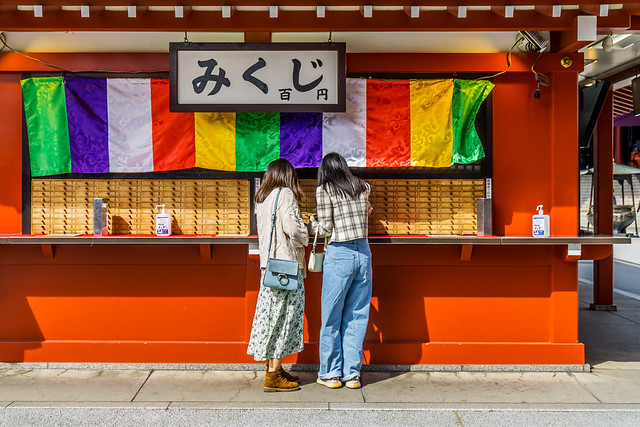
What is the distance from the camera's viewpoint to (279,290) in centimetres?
471

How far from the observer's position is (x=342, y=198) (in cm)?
478

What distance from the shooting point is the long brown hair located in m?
4.80

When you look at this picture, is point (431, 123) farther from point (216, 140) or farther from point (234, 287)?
point (234, 287)

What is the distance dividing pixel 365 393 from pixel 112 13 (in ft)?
14.0

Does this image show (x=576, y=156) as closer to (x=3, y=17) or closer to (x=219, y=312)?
(x=219, y=312)

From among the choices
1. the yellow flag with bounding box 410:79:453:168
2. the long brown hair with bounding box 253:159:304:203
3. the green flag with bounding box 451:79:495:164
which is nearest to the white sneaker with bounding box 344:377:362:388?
the long brown hair with bounding box 253:159:304:203

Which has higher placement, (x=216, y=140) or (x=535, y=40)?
(x=535, y=40)

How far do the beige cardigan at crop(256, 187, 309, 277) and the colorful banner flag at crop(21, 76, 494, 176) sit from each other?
0.76 meters

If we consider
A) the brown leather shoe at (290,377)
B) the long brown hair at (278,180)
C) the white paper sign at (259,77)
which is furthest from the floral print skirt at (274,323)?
the white paper sign at (259,77)

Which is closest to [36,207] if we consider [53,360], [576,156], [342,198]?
[53,360]

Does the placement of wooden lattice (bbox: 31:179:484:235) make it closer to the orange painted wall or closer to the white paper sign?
the orange painted wall

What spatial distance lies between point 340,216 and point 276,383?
1.64 metres

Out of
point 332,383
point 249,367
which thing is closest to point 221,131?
point 249,367

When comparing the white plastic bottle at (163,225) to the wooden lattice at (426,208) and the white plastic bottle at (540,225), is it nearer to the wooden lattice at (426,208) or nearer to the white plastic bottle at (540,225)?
the wooden lattice at (426,208)
